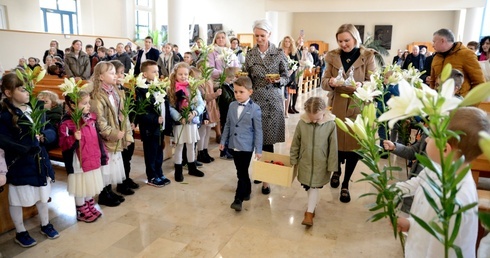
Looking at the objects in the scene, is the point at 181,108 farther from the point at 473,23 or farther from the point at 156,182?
the point at 473,23

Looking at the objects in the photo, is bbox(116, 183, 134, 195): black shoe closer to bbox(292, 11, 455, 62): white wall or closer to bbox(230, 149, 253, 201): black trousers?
bbox(230, 149, 253, 201): black trousers

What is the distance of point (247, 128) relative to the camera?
3.35m

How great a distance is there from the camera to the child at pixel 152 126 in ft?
12.2

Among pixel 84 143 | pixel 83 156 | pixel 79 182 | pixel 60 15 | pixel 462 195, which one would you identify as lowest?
pixel 79 182

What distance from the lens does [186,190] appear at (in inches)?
150

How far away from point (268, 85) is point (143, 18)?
15.7 meters

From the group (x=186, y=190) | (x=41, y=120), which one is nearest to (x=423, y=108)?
(x=41, y=120)

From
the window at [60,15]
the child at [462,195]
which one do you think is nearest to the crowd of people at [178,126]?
the child at [462,195]

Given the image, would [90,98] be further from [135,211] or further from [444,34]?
[444,34]

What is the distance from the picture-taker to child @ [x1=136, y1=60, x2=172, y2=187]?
146 inches

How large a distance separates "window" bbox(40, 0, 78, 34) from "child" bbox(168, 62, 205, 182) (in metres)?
12.5

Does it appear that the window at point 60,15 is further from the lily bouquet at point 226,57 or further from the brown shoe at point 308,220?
the brown shoe at point 308,220

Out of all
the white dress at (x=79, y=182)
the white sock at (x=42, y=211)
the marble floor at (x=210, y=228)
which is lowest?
the marble floor at (x=210, y=228)

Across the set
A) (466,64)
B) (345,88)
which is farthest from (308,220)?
(466,64)
